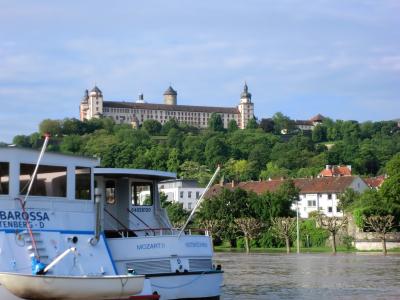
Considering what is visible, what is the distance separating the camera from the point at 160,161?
19125 cm

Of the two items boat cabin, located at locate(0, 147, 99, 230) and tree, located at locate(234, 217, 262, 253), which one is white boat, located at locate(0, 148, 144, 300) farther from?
tree, located at locate(234, 217, 262, 253)

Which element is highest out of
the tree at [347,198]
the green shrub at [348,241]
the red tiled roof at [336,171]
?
the red tiled roof at [336,171]

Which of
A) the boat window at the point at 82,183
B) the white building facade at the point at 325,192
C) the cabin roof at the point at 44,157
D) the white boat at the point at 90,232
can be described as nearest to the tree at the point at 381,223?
the white boat at the point at 90,232

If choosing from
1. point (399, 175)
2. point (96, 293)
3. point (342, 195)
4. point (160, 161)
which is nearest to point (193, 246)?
point (96, 293)

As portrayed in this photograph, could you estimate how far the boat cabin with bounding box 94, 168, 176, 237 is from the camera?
27.9 metres

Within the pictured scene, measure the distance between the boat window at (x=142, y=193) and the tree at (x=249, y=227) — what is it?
2327 inches

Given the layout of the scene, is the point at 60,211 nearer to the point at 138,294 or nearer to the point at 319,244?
the point at 138,294

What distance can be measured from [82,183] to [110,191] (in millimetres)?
3582

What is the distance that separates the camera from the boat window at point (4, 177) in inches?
910

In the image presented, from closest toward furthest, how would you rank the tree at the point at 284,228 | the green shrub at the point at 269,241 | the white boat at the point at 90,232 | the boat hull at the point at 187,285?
the white boat at the point at 90,232
the boat hull at the point at 187,285
the tree at the point at 284,228
the green shrub at the point at 269,241

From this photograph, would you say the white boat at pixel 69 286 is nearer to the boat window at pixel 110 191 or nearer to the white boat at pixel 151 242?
the white boat at pixel 151 242

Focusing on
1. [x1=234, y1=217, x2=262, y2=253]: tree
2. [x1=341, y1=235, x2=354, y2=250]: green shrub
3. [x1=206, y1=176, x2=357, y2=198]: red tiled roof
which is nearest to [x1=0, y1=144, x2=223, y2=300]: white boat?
[x1=234, y1=217, x2=262, y2=253]: tree

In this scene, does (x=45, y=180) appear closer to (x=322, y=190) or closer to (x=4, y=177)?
(x=4, y=177)

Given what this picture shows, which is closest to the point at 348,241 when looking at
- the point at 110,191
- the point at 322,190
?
the point at 322,190
